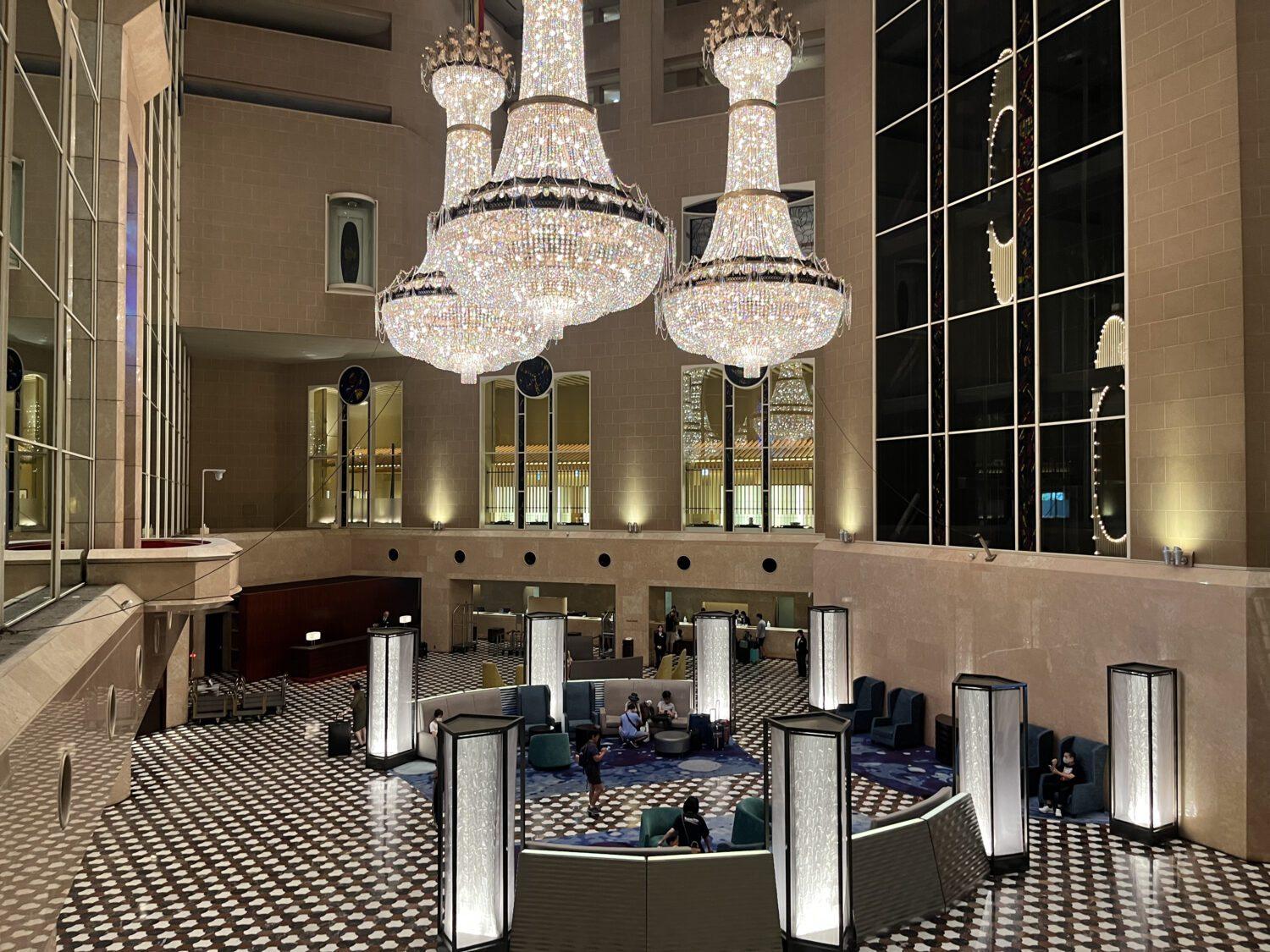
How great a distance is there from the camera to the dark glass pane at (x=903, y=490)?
13.4 meters

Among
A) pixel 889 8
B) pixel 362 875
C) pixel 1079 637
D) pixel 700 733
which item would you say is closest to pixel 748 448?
pixel 700 733

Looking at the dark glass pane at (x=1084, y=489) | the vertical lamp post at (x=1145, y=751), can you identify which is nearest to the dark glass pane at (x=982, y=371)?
the dark glass pane at (x=1084, y=489)

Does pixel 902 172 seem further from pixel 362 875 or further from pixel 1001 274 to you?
pixel 362 875

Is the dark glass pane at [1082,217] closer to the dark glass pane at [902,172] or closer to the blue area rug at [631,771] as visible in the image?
the dark glass pane at [902,172]

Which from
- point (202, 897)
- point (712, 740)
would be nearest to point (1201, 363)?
point (712, 740)

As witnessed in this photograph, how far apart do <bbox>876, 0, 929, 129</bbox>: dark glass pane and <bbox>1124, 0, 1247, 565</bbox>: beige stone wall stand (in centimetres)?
369

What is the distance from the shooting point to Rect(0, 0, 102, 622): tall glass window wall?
5.00 m

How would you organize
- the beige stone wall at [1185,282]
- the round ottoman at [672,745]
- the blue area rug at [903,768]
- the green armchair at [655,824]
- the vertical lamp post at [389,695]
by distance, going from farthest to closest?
the round ottoman at [672,745] → the vertical lamp post at [389,695] → the blue area rug at [903,768] → the beige stone wall at [1185,282] → the green armchair at [655,824]

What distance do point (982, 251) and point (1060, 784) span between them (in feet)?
21.9

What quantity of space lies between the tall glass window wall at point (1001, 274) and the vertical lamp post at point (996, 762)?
279cm

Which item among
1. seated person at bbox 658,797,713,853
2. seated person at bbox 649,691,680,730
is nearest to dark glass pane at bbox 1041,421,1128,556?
seated person at bbox 649,691,680,730

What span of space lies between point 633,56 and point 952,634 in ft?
46.1

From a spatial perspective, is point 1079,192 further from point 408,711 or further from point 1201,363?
point 408,711

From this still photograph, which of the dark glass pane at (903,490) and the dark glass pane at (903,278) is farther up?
the dark glass pane at (903,278)
